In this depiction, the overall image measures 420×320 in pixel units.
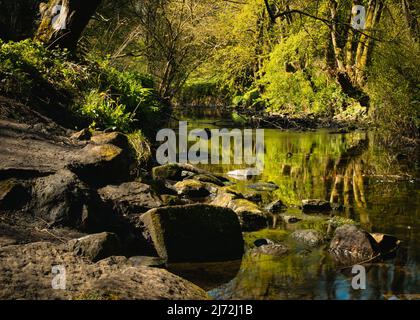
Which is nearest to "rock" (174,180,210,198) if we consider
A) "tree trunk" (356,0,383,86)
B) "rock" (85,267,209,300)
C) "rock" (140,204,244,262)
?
"rock" (140,204,244,262)

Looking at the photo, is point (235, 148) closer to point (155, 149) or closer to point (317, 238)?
point (155, 149)

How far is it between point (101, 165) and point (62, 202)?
1880 mm

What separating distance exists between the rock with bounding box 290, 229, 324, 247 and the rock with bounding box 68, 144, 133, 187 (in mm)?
3295

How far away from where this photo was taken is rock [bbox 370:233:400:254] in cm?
719

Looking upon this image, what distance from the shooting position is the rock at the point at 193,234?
6.93 metres

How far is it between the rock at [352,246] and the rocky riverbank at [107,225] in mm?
15

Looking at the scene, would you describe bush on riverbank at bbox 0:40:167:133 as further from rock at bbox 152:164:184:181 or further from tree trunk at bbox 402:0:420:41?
tree trunk at bbox 402:0:420:41

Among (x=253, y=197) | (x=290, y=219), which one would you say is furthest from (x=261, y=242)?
(x=253, y=197)

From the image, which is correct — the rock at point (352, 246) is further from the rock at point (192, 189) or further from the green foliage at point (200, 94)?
the green foliage at point (200, 94)

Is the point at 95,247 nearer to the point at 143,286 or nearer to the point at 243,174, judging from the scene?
the point at 143,286

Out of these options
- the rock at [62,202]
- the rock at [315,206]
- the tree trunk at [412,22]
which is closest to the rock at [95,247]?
the rock at [62,202]

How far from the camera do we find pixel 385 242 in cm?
727

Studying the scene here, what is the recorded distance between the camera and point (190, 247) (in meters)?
7.00
